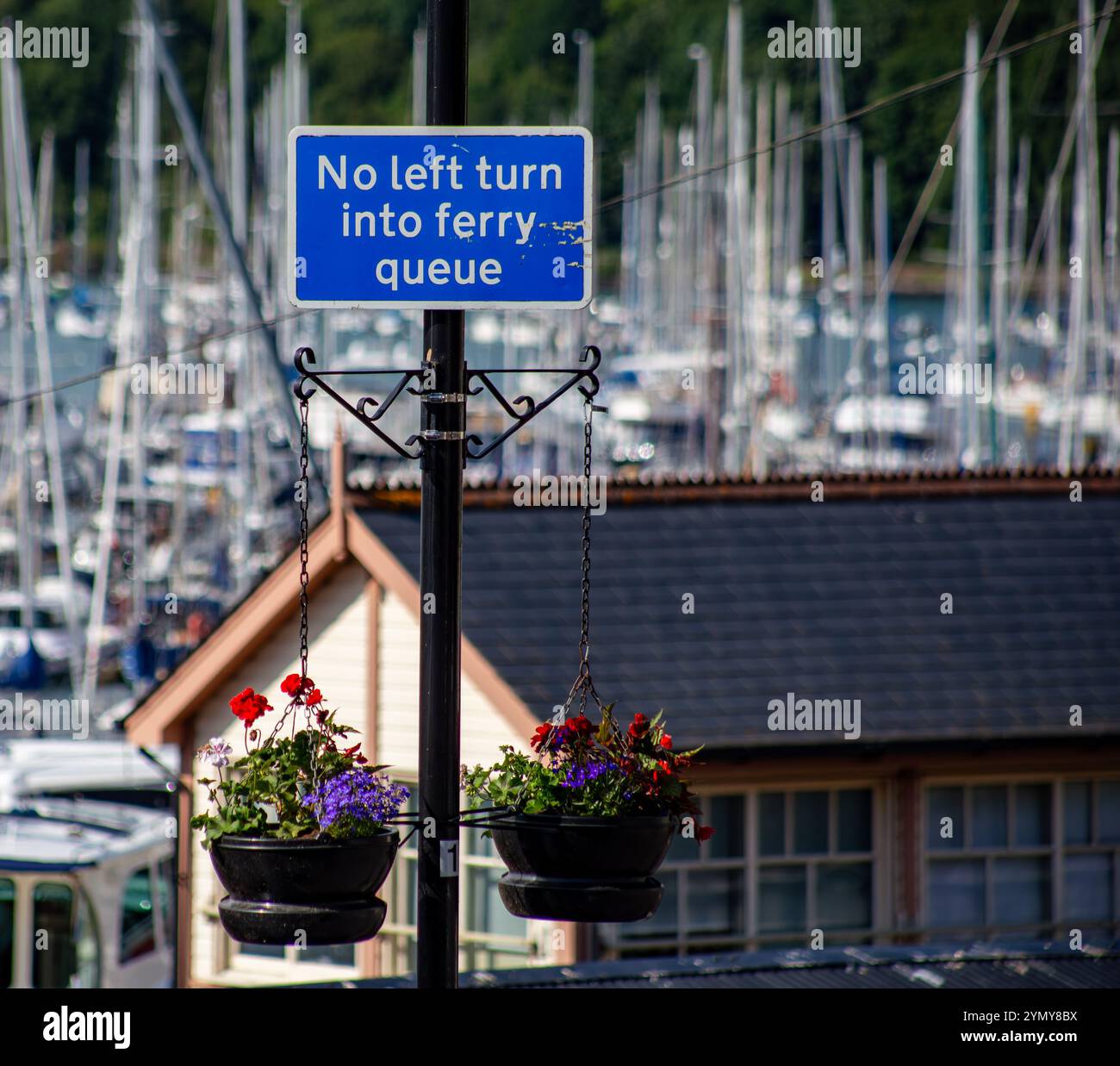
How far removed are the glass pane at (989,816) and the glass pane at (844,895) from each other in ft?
2.65

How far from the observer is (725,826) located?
12039mm

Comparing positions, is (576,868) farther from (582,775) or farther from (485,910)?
(485,910)

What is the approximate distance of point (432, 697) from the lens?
14.8ft

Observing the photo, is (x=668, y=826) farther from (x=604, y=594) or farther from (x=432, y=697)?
(x=604, y=594)

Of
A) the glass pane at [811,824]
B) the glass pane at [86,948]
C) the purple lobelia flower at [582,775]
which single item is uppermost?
the purple lobelia flower at [582,775]

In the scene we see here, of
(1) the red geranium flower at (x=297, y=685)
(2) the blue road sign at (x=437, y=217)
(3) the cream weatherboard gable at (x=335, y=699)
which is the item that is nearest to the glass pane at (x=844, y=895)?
(3) the cream weatherboard gable at (x=335, y=699)

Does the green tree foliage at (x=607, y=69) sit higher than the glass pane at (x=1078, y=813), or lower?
higher

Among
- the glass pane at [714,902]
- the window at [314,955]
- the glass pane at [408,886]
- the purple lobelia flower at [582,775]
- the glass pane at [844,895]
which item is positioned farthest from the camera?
the window at [314,955]

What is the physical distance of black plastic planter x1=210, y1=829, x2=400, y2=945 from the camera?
449cm

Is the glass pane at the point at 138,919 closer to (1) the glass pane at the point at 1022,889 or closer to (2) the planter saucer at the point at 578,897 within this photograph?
(1) the glass pane at the point at 1022,889

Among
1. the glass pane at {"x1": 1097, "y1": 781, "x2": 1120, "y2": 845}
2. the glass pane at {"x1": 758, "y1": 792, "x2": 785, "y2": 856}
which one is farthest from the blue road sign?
the glass pane at {"x1": 1097, "y1": 781, "x2": 1120, "y2": 845}

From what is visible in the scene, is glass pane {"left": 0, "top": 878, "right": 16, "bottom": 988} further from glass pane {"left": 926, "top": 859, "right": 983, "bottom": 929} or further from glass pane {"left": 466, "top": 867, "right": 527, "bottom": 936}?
glass pane {"left": 926, "top": 859, "right": 983, "bottom": 929}

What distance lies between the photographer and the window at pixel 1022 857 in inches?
490

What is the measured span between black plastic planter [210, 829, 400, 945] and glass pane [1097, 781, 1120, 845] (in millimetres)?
9215
